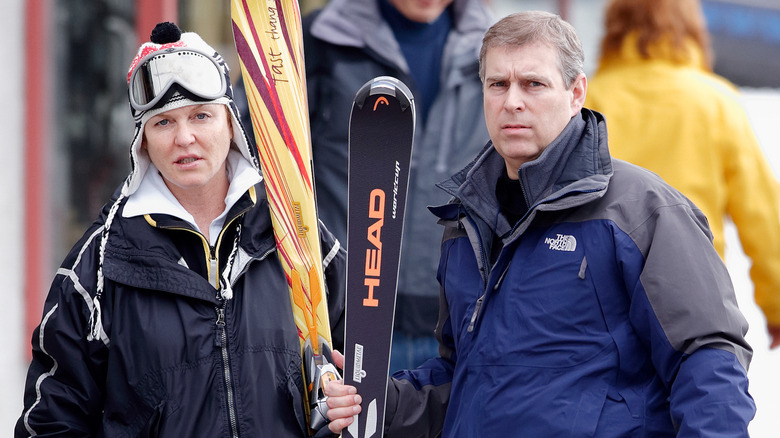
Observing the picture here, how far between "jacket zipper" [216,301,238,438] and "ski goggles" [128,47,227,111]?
0.53m

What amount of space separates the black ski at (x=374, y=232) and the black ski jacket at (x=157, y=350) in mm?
162

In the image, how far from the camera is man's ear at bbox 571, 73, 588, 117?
2.46 m

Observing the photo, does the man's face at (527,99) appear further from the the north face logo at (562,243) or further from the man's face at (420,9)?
the man's face at (420,9)

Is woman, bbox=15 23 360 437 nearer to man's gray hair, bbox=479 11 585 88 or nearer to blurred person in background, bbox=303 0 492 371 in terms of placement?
man's gray hair, bbox=479 11 585 88

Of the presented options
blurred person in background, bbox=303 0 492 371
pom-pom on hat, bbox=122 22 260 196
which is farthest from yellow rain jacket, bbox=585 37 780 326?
pom-pom on hat, bbox=122 22 260 196

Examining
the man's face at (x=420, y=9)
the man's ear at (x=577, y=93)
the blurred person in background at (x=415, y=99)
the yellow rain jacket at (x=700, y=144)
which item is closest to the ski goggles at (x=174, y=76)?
the man's ear at (x=577, y=93)

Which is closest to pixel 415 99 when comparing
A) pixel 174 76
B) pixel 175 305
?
pixel 174 76

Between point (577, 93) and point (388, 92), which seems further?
point (388, 92)

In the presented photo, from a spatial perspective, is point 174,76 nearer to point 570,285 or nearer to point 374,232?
point 374,232

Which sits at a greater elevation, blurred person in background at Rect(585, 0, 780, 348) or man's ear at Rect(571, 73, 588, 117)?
man's ear at Rect(571, 73, 588, 117)

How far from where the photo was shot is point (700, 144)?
3758 millimetres

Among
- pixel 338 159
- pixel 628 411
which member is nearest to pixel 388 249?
pixel 628 411

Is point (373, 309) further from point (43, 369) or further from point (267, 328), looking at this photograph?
point (43, 369)

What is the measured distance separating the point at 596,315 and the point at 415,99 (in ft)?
5.54
